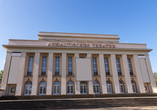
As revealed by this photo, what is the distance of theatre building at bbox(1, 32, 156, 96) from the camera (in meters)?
18.8

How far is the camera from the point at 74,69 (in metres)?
20.5

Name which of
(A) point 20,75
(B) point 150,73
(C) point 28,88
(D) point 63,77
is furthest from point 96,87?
(A) point 20,75

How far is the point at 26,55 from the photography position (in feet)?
65.8

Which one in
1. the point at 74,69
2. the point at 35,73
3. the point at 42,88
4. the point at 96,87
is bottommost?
the point at 96,87

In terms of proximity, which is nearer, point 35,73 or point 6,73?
point 6,73

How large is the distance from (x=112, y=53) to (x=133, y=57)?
4.81 metres

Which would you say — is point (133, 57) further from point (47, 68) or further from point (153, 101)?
point (47, 68)

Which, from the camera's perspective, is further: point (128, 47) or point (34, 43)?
point (128, 47)

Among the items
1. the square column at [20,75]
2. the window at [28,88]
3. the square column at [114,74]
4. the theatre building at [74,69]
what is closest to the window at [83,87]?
the theatre building at [74,69]

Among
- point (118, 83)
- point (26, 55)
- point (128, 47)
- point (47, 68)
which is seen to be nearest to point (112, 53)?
point (128, 47)

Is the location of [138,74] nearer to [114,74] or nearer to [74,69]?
[114,74]

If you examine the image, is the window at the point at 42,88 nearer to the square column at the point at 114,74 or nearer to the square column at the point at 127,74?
the square column at the point at 114,74

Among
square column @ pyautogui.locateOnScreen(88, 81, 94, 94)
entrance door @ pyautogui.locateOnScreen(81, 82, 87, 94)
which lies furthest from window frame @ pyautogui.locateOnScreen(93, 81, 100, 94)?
entrance door @ pyautogui.locateOnScreen(81, 82, 87, 94)

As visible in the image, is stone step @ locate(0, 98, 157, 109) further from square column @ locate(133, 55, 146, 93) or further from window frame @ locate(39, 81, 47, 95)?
square column @ locate(133, 55, 146, 93)
